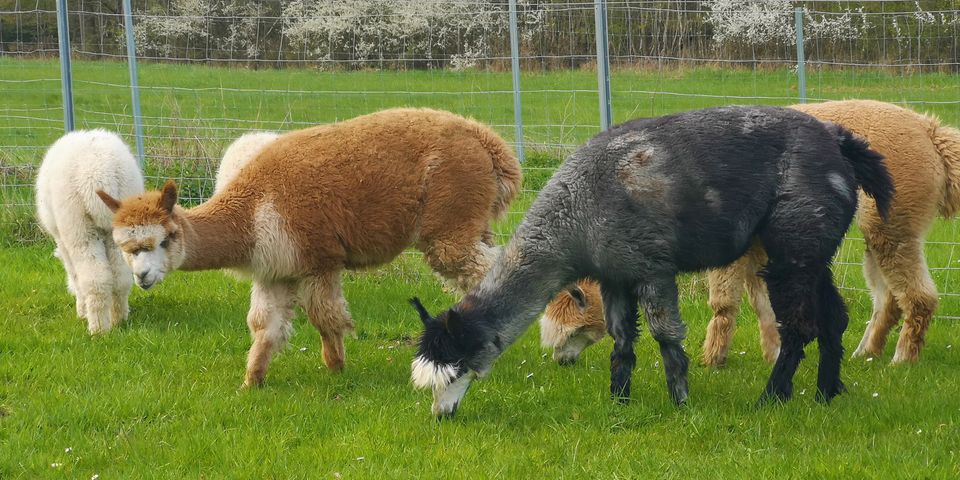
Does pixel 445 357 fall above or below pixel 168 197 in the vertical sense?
below

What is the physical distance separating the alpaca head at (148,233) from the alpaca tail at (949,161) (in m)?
5.01

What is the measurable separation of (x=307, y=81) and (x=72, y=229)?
5.44m

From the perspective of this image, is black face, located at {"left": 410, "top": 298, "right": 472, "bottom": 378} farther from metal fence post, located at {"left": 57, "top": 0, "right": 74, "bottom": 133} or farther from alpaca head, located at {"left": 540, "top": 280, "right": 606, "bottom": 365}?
metal fence post, located at {"left": 57, "top": 0, "right": 74, "bottom": 133}

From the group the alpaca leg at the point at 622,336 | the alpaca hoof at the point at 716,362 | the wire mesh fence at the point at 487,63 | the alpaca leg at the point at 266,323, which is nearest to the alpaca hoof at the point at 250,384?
the alpaca leg at the point at 266,323

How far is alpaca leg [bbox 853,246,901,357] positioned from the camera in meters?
7.36

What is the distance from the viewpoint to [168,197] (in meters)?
6.58

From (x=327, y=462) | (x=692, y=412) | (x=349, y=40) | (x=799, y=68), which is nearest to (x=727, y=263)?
(x=692, y=412)

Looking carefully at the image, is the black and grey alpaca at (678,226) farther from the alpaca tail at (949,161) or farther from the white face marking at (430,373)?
the alpaca tail at (949,161)

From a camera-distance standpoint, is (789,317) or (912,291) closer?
(789,317)

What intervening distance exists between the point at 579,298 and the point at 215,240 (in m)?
2.42

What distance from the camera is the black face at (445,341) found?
5.78 metres

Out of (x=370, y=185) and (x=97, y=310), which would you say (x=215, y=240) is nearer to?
(x=370, y=185)

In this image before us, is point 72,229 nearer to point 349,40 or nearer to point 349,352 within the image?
point 349,352

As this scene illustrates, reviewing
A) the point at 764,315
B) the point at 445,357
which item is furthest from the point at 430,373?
the point at 764,315
